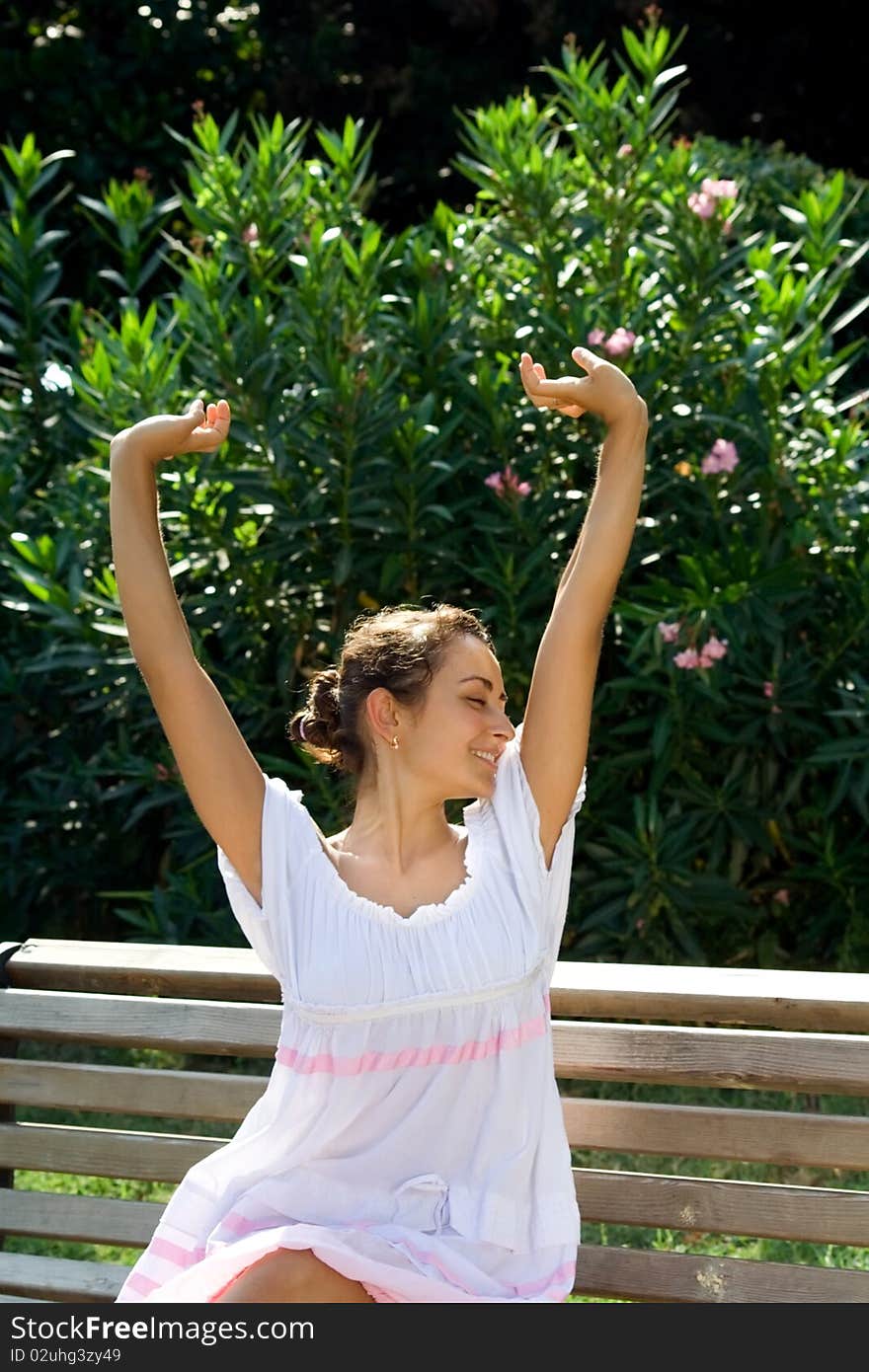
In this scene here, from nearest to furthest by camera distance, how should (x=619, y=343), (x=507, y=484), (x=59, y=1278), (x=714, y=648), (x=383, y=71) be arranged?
(x=59, y=1278)
(x=714, y=648)
(x=619, y=343)
(x=507, y=484)
(x=383, y=71)

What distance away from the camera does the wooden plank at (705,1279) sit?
244cm

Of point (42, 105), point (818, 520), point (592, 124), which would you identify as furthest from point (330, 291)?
point (42, 105)

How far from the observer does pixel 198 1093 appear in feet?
9.10

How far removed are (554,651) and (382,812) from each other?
13.6 inches

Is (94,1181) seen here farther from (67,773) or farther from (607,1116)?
(607,1116)

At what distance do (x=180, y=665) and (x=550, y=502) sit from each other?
2.24 m

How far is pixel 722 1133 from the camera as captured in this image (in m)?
2.53

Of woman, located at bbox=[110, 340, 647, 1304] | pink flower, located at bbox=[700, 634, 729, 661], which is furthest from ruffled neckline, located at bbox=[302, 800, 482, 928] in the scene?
pink flower, located at bbox=[700, 634, 729, 661]

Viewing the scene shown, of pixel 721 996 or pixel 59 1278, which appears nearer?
pixel 721 996

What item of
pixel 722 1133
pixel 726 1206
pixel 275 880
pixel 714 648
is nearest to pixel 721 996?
pixel 722 1133

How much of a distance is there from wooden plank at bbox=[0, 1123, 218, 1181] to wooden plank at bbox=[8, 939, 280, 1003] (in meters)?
0.23

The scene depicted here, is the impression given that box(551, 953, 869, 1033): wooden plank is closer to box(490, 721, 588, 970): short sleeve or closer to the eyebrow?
box(490, 721, 588, 970): short sleeve

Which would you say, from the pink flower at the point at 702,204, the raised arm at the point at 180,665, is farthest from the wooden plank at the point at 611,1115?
the pink flower at the point at 702,204

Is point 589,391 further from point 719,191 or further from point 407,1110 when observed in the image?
point 719,191
